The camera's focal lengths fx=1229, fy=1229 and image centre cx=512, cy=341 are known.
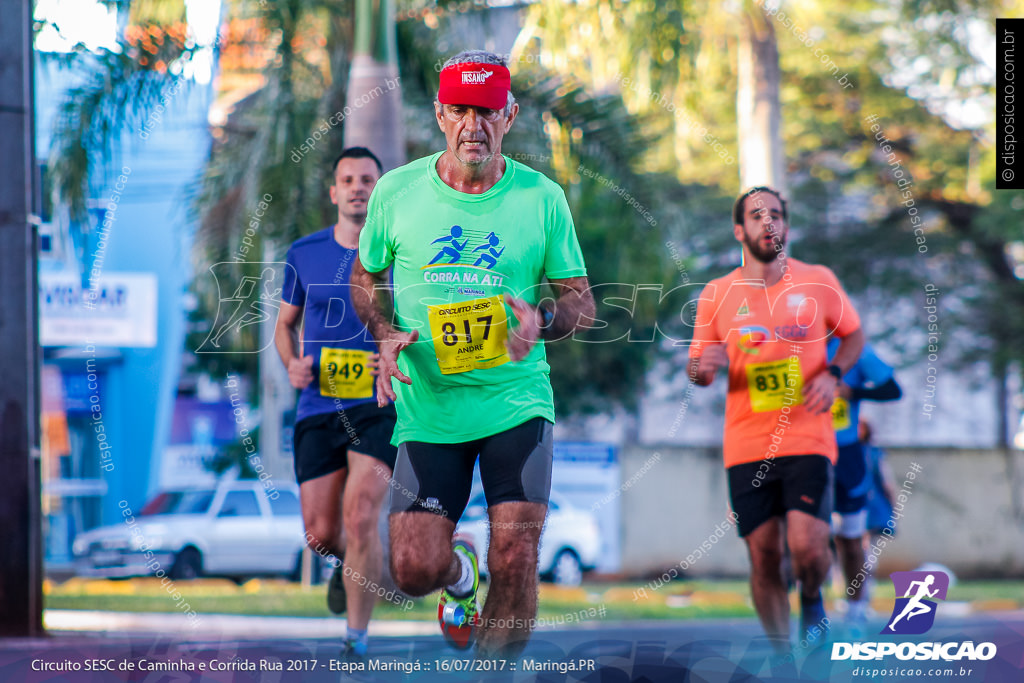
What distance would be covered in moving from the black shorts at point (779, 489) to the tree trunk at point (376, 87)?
3.89m

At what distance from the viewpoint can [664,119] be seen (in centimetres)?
1748

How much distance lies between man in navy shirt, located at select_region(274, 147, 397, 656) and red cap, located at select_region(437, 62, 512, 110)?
1388 mm

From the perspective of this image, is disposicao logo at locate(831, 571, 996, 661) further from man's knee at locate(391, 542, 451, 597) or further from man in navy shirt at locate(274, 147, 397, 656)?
man in navy shirt at locate(274, 147, 397, 656)

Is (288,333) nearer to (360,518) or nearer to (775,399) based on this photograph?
(360,518)

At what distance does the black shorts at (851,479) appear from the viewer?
23.8 feet

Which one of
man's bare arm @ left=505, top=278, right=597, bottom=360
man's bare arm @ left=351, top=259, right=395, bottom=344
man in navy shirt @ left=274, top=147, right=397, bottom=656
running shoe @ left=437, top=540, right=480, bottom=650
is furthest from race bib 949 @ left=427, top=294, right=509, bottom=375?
man in navy shirt @ left=274, top=147, right=397, bottom=656

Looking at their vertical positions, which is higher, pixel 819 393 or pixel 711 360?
pixel 711 360

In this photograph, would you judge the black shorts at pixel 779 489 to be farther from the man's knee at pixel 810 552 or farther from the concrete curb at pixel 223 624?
the concrete curb at pixel 223 624

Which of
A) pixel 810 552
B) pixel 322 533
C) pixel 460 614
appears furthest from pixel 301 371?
pixel 810 552

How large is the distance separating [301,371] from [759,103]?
6.99 metres

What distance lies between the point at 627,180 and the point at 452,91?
5.09 meters

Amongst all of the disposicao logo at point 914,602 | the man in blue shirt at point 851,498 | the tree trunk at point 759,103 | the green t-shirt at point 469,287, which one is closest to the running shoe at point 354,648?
the green t-shirt at point 469,287

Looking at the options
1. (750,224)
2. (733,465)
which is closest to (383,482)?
(733,465)

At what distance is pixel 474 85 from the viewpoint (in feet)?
13.8
